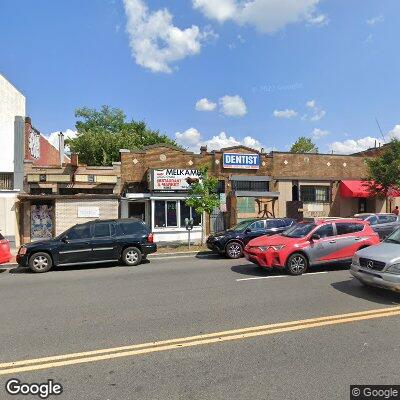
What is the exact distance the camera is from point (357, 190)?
77.0 ft

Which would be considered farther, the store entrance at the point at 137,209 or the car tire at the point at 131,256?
the store entrance at the point at 137,209

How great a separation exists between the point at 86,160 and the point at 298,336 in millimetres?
38214

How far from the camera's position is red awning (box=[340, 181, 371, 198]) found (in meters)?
23.4

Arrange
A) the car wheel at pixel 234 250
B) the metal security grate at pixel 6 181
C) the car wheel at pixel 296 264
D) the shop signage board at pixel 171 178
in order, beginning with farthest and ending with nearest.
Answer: the shop signage board at pixel 171 178 → the metal security grate at pixel 6 181 → the car wheel at pixel 234 250 → the car wheel at pixel 296 264

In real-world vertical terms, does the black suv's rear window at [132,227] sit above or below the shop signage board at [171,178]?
below

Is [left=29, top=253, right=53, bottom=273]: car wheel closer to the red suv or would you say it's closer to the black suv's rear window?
the black suv's rear window

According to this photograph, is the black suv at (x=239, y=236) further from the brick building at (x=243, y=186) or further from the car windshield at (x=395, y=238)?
the car windshield at (x=395, y=238)

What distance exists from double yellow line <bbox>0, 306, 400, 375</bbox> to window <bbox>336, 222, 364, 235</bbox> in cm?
454

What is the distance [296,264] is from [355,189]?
1533cm

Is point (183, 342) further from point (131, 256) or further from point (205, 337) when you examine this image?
point (131, 256)

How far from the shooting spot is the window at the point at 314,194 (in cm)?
2377

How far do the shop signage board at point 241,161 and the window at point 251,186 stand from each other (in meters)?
0.96

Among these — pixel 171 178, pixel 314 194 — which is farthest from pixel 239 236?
pixel 314 194

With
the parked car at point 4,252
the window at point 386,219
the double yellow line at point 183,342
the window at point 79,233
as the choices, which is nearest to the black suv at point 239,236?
the window at point 79,233
